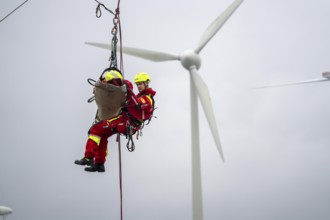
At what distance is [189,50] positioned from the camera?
45.4ft

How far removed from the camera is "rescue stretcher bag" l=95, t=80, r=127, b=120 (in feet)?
43.4

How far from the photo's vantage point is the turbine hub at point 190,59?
13.7 metres

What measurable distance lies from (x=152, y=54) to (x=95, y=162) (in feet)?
14.0

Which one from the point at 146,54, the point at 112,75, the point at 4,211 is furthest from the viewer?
the point at 4,211

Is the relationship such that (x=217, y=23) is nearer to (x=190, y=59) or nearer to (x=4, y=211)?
(x=190, y=59)

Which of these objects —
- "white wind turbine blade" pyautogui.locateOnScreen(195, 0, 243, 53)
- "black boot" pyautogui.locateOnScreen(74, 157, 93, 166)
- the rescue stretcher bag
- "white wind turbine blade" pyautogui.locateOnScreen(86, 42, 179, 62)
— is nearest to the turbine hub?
"white wind turbine blade" pyautogui.locateOnScreen(86, 42, 179, 62)

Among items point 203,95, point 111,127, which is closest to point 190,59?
point 203,95

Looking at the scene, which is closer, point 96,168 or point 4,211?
point 96,168

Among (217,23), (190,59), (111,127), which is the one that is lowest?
(111,127)

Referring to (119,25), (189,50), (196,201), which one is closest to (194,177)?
(196,201)

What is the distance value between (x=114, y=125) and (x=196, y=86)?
3357 mm

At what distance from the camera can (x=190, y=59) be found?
Result: 13.7 metres

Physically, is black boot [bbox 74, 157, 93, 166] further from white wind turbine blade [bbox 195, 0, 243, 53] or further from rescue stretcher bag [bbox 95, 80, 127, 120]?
white wind turbine blade [bbox 195, 0, 243, 53]

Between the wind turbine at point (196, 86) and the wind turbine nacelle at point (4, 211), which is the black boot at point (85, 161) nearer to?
the wind turbine at point (196, 86)
